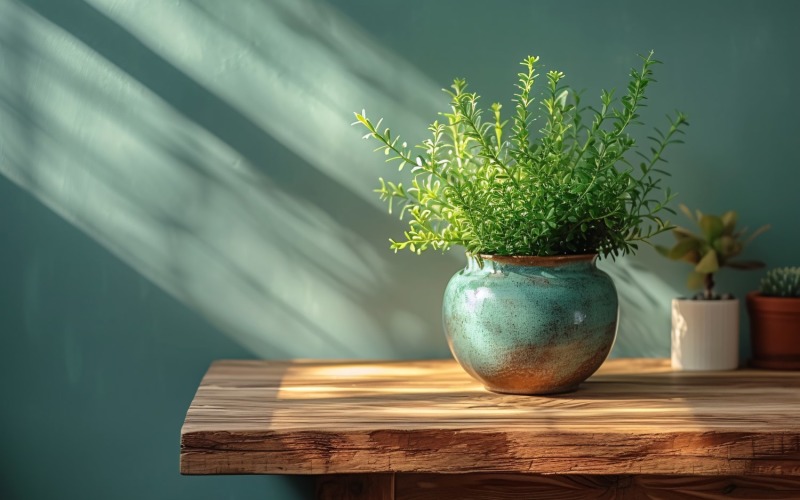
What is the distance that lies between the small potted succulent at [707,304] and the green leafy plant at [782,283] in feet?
0.13

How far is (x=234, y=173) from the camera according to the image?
5.55 ft

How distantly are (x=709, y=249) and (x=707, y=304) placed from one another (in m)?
0.10

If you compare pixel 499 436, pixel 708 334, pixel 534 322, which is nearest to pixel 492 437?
pixel 499 436

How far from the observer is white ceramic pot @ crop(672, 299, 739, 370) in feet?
5.39

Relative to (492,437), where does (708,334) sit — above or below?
above

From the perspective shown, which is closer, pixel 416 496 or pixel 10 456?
pixel 416 496

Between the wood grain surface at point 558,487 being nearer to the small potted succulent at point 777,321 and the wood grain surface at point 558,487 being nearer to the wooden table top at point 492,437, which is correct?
the wooden table top at point 492,437

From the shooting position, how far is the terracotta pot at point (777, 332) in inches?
64.6

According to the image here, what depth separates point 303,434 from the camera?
122cm

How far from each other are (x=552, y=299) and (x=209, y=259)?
0.62 metres

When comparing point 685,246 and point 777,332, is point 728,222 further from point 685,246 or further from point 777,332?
point 777,332

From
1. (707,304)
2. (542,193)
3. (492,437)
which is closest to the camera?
(492,437)

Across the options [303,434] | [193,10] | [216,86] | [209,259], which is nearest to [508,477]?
[303,434]

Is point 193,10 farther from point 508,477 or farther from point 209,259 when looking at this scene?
point 508,477
